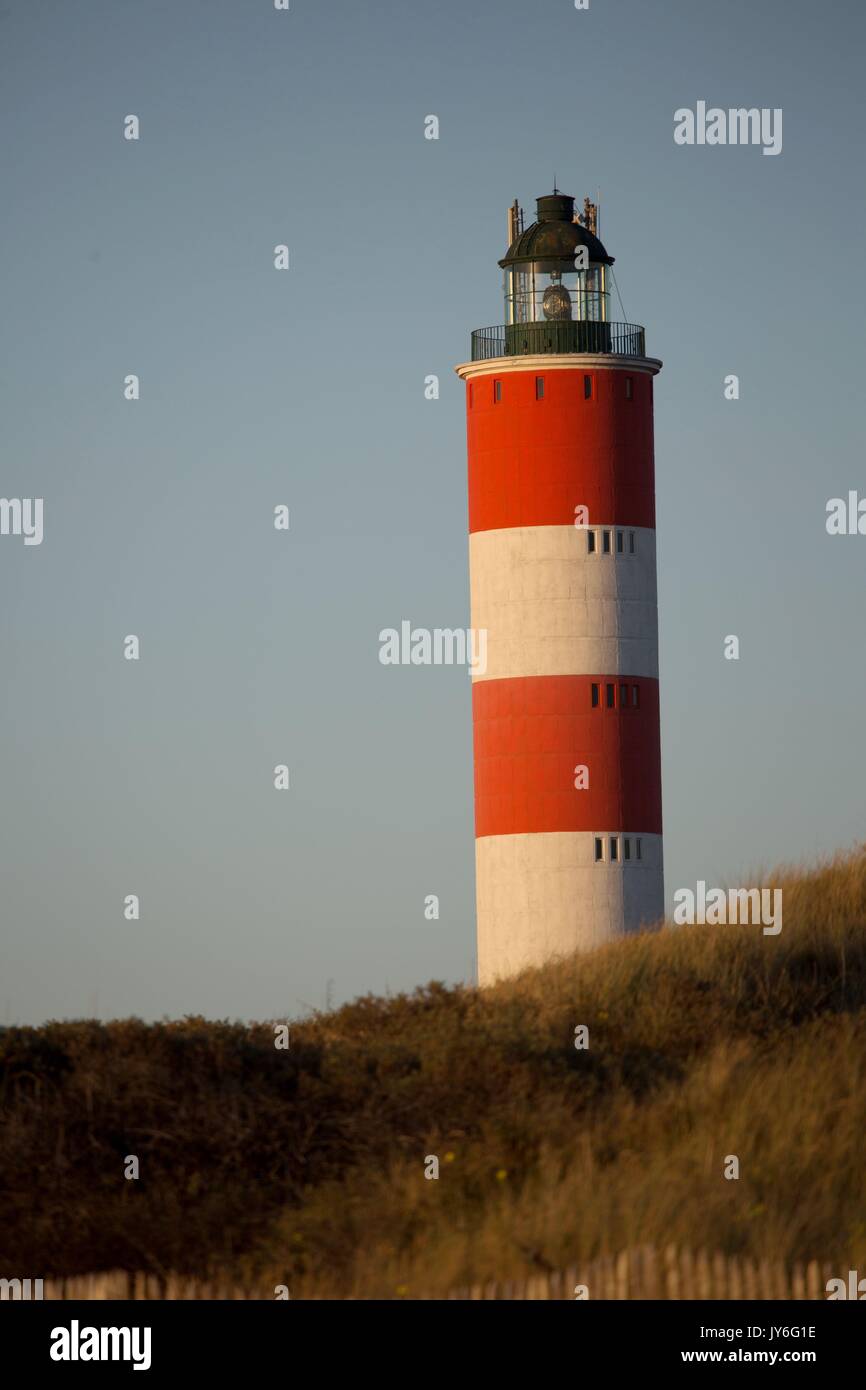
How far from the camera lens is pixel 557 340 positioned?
46.3 metres

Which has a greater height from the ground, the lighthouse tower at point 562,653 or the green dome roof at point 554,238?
the green dome roof at point 554,238

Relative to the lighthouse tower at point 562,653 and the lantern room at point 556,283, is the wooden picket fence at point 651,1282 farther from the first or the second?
the lantern room at point 556,283

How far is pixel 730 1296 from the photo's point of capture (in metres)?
15.9

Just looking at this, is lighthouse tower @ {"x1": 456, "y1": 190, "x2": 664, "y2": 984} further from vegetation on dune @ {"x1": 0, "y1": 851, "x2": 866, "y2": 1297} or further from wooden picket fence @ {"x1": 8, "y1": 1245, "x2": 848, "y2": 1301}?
wooden picket fence @ {"x1": 8, "y1": 1245, "x2": 848, "y2": 1301}

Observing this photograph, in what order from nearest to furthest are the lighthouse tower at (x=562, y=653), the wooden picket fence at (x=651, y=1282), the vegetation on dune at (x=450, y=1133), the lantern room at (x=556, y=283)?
the wooden picket fence at (x=651, y=1282)
the vegetation on dune at (x=450, y=1133)
the lighthouse tower at (x=562, y=653)
the lantern room at (x=556, y=283)

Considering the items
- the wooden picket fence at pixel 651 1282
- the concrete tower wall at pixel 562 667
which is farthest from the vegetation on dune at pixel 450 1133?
the concrete tower wall at pixel 562 667

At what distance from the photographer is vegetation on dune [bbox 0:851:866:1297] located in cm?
1730

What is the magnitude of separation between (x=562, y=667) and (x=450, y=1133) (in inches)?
986

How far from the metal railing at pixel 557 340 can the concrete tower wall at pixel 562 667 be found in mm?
801

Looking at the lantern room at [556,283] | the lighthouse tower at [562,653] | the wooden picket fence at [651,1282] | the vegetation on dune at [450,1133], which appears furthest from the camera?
the lantern room at [556,283]

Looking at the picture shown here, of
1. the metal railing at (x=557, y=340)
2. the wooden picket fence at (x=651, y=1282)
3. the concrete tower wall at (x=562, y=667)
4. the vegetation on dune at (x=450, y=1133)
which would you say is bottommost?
the wooden picket fence at (x=651, y=1282)

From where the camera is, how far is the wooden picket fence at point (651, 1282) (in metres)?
15.9

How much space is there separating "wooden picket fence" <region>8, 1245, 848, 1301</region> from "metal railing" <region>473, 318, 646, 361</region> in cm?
3128
